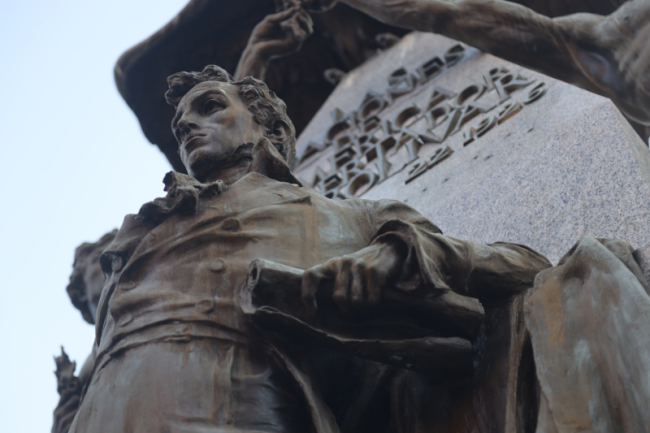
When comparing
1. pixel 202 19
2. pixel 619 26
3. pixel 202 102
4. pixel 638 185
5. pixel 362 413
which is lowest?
pixel 638 185

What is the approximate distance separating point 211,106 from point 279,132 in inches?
13.0

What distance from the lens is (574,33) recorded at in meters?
3.06

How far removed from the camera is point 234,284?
2.54 m

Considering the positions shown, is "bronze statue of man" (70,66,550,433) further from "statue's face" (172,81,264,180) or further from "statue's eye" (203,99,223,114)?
"statue's eye" (203,99,223,114)

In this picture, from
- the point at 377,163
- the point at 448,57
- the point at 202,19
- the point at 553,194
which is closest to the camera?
the point at 553,194

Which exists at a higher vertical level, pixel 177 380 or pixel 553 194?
pixel 177 380

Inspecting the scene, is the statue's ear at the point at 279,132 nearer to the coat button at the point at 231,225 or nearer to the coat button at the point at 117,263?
the coat button at the point at 231,225

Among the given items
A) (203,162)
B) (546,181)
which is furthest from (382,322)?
(546,181)

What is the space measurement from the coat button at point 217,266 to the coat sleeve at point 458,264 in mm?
464

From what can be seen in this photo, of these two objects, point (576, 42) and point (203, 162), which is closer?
point (576, 42)

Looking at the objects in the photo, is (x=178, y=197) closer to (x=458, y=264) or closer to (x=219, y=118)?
(x=219, y=118)

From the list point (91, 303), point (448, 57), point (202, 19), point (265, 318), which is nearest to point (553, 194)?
point (265, 318)

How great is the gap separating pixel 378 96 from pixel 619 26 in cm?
398

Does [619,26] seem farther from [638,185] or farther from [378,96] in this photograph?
[378,96]
